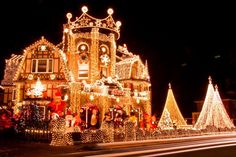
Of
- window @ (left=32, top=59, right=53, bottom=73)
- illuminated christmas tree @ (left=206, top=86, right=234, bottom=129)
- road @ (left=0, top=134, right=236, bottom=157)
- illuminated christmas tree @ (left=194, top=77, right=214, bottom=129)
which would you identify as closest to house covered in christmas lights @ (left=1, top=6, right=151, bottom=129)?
window @ (left=32, top=59, right=53, bottom=73)

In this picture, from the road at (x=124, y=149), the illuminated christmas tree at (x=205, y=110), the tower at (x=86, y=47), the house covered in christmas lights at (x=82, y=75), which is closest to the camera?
the road at (x=124, y=149)

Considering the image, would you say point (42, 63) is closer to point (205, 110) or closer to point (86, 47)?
point (86, 47)

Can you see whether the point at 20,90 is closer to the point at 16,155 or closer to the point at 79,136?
the point at 79,136

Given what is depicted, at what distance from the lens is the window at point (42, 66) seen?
31.8 meters

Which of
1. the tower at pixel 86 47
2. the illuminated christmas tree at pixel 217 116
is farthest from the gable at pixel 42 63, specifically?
the illuminated christmas tree at pixel 217 116

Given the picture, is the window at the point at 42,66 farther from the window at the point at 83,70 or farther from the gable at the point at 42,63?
the window at the point at 83,70

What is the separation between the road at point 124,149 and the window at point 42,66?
547 inches

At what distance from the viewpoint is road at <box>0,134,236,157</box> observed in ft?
44.3

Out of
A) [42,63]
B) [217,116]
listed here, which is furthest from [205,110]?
[42,63]

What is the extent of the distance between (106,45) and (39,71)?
7.46m

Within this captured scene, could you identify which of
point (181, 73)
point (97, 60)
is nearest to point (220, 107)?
point (97, 60)

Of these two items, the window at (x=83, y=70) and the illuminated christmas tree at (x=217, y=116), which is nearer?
the illuminated christmas tree at (x=217, y=116)

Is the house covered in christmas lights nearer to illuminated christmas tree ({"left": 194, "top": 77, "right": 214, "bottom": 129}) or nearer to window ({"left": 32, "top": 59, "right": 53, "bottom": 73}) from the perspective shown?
window ({"left": 32, "top": 59, "right": 53, "bottom": 73})

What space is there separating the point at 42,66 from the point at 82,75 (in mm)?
4295
